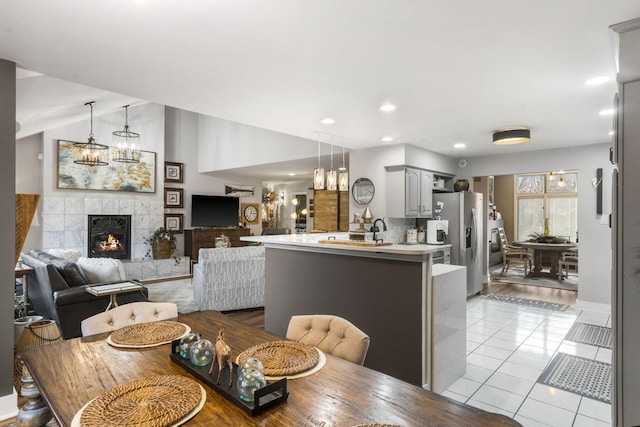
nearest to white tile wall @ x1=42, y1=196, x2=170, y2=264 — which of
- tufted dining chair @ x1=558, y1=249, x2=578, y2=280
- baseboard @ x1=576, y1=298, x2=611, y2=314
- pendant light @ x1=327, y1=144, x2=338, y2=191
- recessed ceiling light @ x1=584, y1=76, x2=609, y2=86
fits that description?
pendant light @ x1=327, y1=144, x2=338, y2=191

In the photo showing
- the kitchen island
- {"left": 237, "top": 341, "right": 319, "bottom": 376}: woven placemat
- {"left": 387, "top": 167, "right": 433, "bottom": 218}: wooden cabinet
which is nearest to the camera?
{"left": 237, "top": 341, "right": 319, "bottom": 376}: woven placemat

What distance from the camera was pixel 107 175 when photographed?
7.48 meters

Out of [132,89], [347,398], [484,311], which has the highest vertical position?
[132,89]

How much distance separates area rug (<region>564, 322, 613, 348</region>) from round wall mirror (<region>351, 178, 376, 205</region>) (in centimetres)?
303

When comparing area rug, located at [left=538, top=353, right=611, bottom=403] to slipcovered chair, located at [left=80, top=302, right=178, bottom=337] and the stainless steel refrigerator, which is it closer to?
the stainless steel refrigerator

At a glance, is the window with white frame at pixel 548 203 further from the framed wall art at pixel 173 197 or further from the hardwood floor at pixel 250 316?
the framed wall art at pixel 173 197

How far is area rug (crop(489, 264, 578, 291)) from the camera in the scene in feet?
22.3

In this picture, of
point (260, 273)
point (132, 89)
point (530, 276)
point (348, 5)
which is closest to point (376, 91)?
point (348, 5)

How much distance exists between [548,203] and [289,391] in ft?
33.6

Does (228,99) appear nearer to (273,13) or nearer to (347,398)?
(273,13)

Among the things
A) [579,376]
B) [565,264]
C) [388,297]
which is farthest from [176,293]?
[565,264]

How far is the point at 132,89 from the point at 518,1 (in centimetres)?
272

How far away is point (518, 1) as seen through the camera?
1686 millimetres

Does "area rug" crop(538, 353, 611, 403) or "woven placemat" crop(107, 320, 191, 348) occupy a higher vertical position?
"woven placemat" crop(107, 320, 191, 348)
